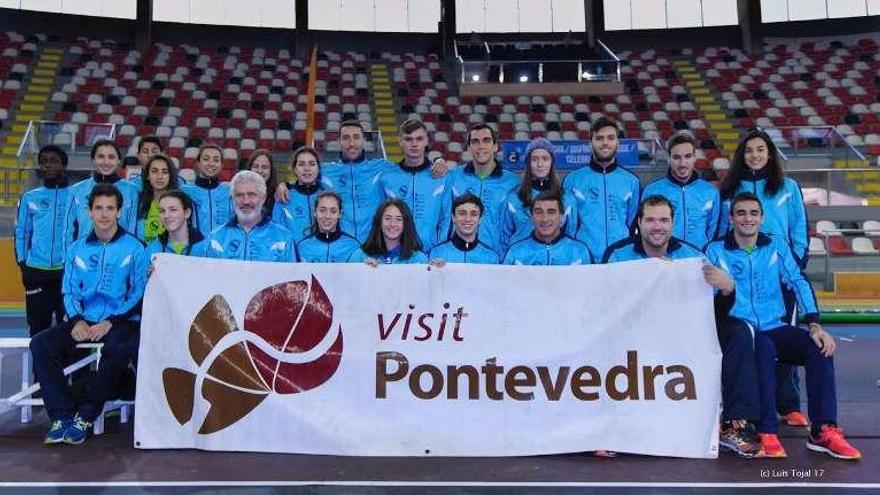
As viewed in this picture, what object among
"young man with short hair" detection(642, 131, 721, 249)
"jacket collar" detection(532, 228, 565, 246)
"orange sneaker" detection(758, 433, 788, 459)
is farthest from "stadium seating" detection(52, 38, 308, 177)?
"orange sneaker" detection(758, 433, 788, 459)

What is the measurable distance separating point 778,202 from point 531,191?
153cm

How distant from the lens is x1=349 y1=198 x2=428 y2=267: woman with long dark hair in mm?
4117

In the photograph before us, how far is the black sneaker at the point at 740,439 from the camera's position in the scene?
3.57 m

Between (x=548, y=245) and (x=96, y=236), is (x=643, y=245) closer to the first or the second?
(x=548, y=245)

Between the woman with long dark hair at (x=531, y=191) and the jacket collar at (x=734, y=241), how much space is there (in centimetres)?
97

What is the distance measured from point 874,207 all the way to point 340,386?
422 inches

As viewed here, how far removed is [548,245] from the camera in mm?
4148

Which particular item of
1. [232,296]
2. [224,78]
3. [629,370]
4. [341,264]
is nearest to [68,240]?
[232,296]

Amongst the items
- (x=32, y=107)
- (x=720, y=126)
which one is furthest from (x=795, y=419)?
(x=32, y=107)

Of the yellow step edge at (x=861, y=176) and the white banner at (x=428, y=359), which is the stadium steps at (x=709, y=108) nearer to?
the yellow step edge at (x=861, y=176)

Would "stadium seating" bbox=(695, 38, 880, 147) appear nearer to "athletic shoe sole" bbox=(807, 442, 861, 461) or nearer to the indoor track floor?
"athletic shoe sole" bbox=(807, 442, 861, 461)

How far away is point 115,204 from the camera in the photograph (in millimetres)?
4180

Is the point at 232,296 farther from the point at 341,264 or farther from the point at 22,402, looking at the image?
the point at 22,402

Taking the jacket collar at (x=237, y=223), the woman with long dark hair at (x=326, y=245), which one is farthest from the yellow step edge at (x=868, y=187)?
the jacket collar at (x=237, y=223)
